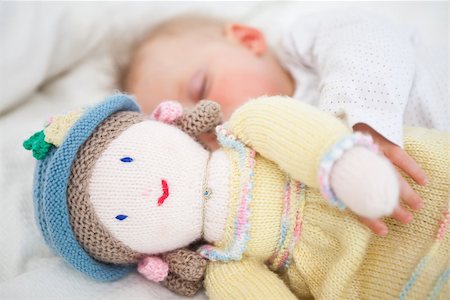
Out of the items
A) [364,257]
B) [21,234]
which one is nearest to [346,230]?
[364,257]

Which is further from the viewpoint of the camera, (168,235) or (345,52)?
(345,52)

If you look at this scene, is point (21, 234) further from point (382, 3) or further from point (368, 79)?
point (382, 3)

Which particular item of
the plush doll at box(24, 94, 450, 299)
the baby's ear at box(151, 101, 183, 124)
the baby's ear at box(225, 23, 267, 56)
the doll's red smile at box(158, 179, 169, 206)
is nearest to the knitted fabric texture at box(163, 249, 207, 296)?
the plush doll at box(24, 94, 450, 299)

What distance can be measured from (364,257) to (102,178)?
0.45 meters

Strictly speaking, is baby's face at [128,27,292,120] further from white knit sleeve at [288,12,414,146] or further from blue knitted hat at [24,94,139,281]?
blue knitted hat at [24,94,139,281]

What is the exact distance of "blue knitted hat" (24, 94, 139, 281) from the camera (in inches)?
29.0

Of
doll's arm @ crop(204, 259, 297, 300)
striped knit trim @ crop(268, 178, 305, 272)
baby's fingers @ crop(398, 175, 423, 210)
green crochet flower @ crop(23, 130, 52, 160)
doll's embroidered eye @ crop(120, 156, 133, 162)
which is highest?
green crochet flower @ crop(23, 130, 52, 160)

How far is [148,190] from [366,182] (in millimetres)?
336

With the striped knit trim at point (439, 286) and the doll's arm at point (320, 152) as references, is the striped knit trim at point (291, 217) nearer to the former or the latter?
the doll's arm at point (320, 152)

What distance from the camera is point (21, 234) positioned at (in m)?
0.96

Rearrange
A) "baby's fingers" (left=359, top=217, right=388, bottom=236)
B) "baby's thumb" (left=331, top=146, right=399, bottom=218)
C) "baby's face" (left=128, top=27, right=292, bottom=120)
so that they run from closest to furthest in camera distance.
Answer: "baby's thumb" (left=331, top=146, right=399, bottom=218) → "baby's fingers" (left=359, top=217, right=388, bottom=236) → "baby's face" (left=128, top=27, right=292, bottom=120)

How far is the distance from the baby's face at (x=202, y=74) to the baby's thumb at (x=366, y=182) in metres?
0.50

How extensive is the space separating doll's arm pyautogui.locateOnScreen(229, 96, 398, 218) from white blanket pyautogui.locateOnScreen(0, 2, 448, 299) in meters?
0.33

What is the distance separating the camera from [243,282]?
78 centimetres
